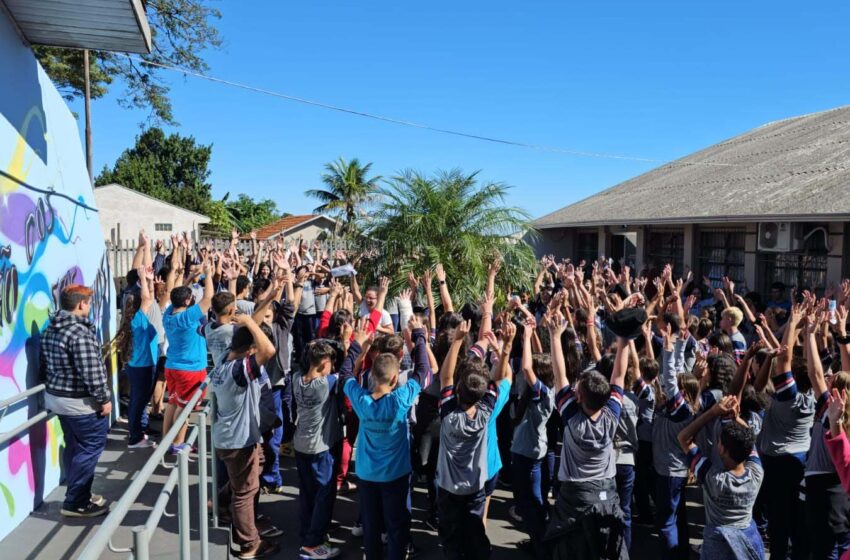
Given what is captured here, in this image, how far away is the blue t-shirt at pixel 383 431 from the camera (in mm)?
4012

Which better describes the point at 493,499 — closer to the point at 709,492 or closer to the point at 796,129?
the point at 709,492

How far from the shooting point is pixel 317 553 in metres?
4.46

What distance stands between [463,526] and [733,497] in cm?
169

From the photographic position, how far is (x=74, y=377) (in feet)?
15.1

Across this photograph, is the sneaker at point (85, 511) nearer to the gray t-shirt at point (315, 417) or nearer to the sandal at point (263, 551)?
the sandal at point (263, 551)

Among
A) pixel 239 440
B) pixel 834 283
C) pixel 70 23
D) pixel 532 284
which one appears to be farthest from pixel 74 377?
pixel 834 283

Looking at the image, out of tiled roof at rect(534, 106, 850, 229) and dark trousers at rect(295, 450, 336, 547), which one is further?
tiled roof at rect(534, 106, 850, 229)

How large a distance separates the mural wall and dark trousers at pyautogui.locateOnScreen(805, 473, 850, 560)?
5.53 meters

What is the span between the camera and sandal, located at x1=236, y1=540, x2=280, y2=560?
444cm

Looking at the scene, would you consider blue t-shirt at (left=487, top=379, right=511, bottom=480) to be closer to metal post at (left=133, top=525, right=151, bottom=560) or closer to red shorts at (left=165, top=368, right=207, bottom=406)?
metal post at (left=133, top=525, right=151, bottom=560)

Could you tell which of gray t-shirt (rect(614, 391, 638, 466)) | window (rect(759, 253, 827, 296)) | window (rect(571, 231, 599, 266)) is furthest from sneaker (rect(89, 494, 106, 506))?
window (rect(571, 231, 599, 266))

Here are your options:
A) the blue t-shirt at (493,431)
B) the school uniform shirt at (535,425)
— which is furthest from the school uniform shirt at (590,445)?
the school uniform shirt at (535,425)

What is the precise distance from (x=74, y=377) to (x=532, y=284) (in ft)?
27.1

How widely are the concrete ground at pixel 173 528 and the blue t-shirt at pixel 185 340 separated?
1039 mm
